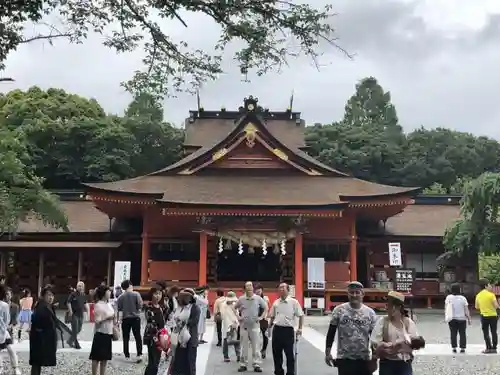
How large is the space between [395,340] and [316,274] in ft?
54.9

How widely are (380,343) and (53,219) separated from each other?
16.7 meters

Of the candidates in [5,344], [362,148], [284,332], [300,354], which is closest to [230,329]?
[300,354]

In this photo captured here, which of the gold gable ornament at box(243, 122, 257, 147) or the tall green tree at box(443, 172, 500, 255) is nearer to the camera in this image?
the tall green tree at box(443, 172, 500, 255)

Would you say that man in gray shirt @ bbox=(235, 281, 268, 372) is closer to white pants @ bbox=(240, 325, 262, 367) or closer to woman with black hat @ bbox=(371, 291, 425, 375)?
white pants @ bbox=(240, 325, 262, 367)

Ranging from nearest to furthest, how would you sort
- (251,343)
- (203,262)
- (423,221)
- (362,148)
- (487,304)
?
(251,343) → (487,304) → (203,262) → (423,221) → (362,148)

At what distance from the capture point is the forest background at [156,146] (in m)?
39.7

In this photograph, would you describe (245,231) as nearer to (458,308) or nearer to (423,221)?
(423,221)

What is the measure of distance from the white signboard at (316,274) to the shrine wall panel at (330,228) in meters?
2.18

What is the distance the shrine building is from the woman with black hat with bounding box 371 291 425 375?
16.4 m

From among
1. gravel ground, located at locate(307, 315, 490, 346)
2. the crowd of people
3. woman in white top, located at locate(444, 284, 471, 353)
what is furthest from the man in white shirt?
gravel ground, located at locate(307, 315, 490, 346)

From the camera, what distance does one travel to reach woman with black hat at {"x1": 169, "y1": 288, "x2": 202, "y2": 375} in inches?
306

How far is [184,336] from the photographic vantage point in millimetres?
7746

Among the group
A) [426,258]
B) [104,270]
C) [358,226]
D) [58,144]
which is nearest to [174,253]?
[104,270]

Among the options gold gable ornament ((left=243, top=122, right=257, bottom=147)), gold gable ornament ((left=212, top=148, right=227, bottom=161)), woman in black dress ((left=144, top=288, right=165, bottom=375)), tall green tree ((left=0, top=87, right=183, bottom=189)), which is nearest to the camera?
woman in black dress ((left=144, top=288, right=165, bottom=375))
